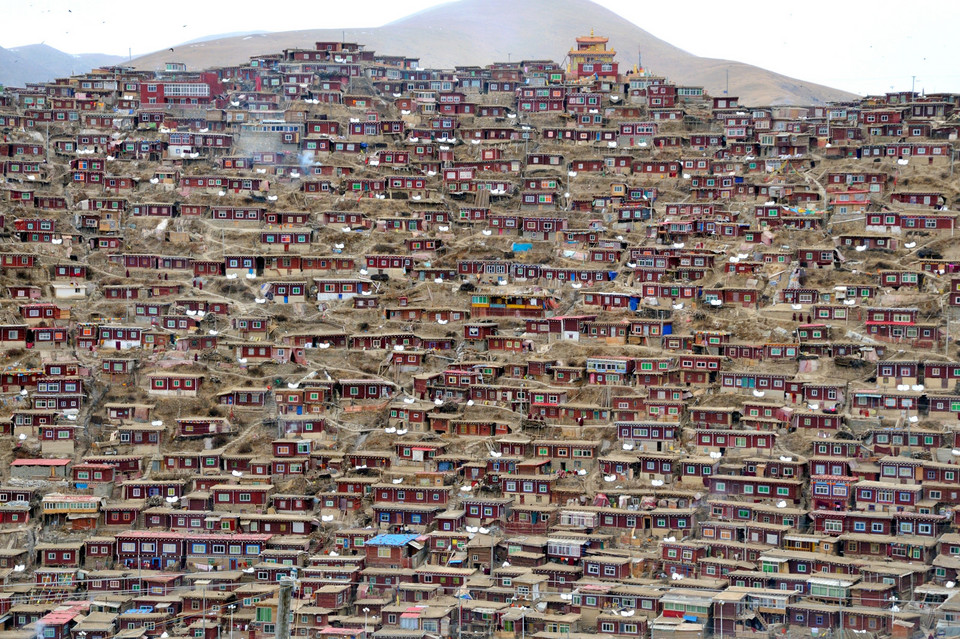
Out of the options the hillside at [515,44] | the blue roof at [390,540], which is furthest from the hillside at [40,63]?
the blue roof at [390,540]

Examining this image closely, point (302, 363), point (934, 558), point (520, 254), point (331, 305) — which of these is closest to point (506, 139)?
point (520, 254)

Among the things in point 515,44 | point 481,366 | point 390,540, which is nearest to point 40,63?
point 515,44

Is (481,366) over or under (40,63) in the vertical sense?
under

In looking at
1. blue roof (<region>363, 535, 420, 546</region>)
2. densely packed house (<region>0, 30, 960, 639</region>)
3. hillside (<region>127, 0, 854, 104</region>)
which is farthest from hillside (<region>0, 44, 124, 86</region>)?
blue roof (<region>363, 535, 420, 546</region>)

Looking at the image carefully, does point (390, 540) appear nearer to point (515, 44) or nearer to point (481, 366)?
point (481, 366)

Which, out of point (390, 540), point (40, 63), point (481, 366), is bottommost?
point (390, 540)

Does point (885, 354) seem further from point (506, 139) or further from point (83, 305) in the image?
point (83, 305)
